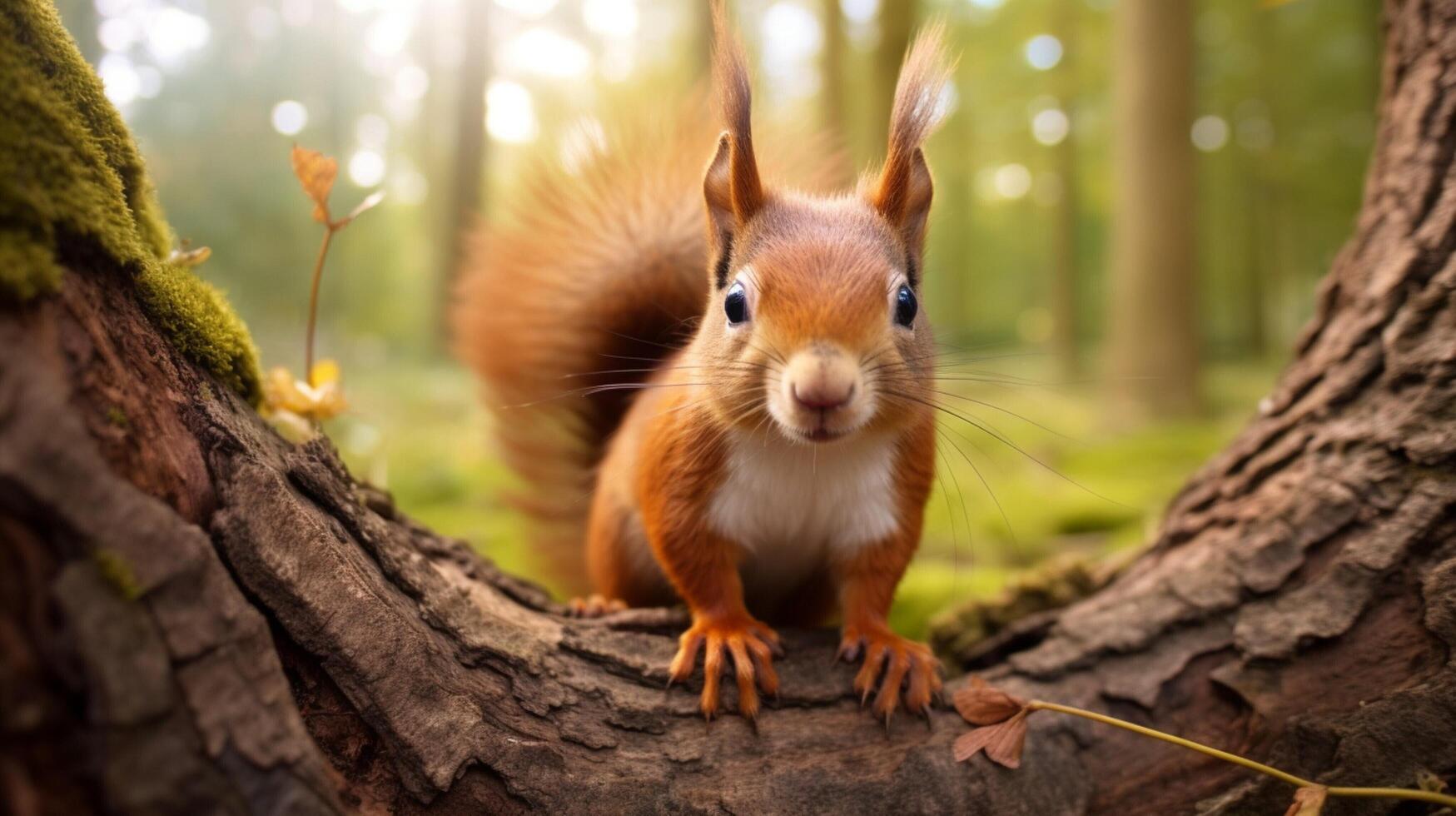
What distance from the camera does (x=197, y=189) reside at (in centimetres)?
268

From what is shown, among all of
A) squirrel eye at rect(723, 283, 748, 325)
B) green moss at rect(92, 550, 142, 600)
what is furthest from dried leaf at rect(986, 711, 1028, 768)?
green moss at rect(92, 550, 142, 600)

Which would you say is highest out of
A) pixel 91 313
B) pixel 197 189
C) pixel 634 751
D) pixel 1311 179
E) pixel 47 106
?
pixel 1311 179

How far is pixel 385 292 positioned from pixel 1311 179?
334 inches

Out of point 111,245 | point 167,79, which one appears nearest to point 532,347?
point 111,245

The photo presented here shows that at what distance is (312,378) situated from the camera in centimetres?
128

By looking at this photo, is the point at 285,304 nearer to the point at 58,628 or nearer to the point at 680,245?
the point at 680,245

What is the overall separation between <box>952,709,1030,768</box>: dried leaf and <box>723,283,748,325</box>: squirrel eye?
0.64m

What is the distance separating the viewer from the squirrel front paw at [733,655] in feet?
3.73

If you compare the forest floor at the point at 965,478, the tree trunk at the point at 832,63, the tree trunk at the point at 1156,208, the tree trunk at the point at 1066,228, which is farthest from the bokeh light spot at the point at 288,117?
the tree trunk at the point at 1066,228

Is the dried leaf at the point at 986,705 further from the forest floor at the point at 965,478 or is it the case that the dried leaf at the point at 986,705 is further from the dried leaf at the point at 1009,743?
the forest floor at the point at 965,478

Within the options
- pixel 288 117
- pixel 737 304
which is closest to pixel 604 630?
pixel 737 304

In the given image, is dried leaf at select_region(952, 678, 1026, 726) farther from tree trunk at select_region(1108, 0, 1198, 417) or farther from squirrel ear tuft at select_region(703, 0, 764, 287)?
tree trunk at select_region(1108, 0, 1198, 417)

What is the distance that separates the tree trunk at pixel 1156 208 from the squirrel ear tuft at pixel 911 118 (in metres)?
3.61

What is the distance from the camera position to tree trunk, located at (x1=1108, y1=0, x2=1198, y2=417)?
453 cm
